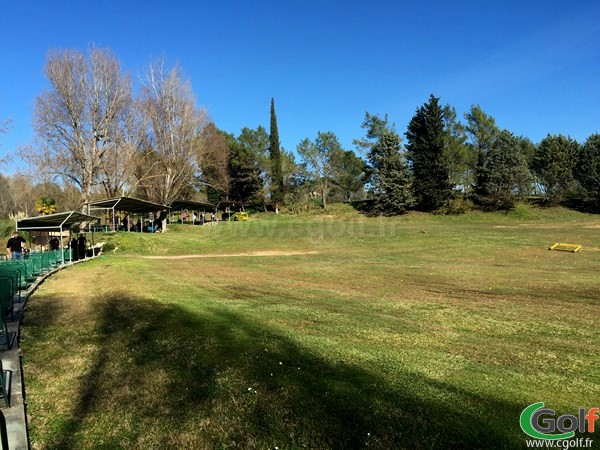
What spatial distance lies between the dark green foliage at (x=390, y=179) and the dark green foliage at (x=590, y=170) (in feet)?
58.8

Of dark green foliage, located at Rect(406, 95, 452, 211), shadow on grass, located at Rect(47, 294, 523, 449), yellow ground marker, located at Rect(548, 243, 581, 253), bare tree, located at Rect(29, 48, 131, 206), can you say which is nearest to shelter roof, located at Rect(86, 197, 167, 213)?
bare tree, located at Rect(29, 48, 131, 206)

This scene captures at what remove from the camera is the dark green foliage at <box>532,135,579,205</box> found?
43.4 meters

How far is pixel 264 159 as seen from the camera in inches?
2208

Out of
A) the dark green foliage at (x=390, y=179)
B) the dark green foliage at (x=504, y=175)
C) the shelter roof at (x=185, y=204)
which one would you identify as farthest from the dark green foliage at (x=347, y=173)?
the shelter roof at (x=185, y=204)

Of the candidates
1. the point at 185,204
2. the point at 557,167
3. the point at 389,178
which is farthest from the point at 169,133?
the point at 557,167

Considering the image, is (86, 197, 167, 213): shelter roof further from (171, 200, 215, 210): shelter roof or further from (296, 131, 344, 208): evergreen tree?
(296, 131, 344, 208): evergreen tree

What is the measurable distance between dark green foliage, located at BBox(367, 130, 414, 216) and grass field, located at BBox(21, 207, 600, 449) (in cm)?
3205

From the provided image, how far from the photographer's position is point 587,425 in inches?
145

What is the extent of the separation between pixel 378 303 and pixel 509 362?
4478mm

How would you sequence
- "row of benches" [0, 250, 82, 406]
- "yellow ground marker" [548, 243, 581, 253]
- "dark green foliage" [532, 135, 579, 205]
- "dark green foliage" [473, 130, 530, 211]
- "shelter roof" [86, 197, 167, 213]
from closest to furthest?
"row of benches" [0, 250, 82, 406]
"yellow ground marker" [548, 243, 581, 253]
"shelter roof" [86, 197, 167, 213]
"dark green foliage" [473, 130, 530, 211]
"dark green foliage" [532, 135, 579, 205]

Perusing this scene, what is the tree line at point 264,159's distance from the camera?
3173 centimetres

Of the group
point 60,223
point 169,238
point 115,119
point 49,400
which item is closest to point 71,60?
point 115,119

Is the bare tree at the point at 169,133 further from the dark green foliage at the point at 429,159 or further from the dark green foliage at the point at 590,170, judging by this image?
the dark green foliage at the point at 590,170

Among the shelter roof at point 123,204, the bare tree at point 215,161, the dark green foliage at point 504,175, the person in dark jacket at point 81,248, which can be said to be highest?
the bare tree at point 215,161
